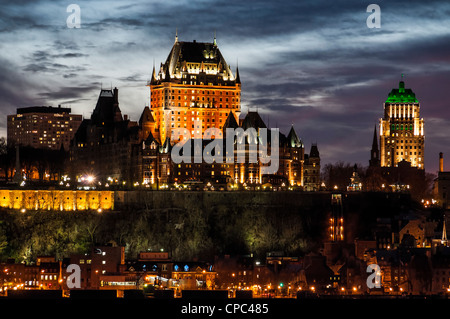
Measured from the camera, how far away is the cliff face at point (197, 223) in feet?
504

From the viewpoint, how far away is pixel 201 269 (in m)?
136

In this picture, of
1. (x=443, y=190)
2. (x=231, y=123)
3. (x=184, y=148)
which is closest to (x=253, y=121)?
(x=231, y=123)

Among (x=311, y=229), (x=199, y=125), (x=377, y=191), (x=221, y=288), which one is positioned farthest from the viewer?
(x=199, y=125)

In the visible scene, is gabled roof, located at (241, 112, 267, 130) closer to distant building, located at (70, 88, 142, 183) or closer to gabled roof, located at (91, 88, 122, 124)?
distant building, located at (70, 88, 142, 183)

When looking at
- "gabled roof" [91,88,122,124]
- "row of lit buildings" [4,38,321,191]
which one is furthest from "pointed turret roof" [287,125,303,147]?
"gabled roof" [91,88,122,124]

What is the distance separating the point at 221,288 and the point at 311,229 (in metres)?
32.4

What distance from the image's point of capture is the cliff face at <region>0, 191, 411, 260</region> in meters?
154

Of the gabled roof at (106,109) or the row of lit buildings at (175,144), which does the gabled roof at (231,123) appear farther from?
the gabled roof at (106,109)

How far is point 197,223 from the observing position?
524 ft

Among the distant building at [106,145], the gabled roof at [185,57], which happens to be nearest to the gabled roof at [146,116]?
the distant building at [106,145]
